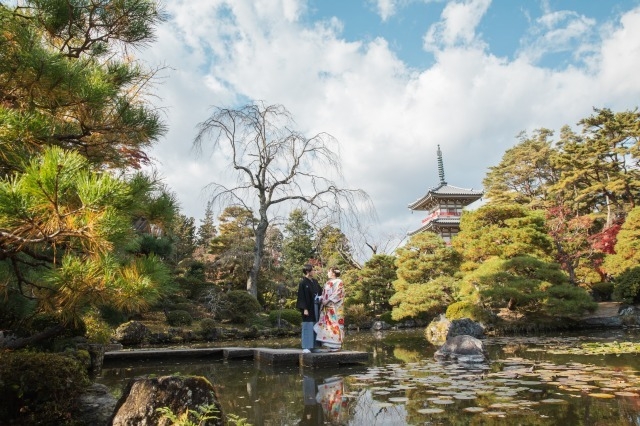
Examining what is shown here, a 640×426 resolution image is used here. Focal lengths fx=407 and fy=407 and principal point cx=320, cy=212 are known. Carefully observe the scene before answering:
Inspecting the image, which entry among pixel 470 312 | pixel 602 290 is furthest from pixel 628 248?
pixel 470 312

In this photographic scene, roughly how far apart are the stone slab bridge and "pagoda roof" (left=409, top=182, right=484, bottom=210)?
2265 cm

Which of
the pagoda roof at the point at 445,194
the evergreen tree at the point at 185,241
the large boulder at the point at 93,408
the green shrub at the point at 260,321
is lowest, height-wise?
the large boulder at the point at 93,408

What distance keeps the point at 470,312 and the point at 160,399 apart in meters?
11.3

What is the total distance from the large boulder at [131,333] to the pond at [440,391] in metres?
4.87

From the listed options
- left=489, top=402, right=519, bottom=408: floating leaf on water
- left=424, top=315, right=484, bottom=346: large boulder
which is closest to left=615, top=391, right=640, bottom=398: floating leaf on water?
left=489, top=402, right=519, bottom=408: floating leaf on water

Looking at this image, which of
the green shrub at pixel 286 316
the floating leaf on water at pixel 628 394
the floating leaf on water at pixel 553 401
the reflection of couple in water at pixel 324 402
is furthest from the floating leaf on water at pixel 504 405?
the green shrub at pixel 286 316

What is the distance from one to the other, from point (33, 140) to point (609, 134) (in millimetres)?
26909

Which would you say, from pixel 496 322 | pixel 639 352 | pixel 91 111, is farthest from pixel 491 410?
pixel 496 322

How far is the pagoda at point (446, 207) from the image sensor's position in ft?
88.7

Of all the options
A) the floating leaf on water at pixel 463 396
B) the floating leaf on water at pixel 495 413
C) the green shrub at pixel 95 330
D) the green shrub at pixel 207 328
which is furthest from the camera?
the green shrub at pixel 207 328

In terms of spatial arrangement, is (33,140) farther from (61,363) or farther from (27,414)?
(27,414)

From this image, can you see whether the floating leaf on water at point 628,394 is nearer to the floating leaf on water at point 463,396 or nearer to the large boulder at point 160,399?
the floating leaf on water at point 463,396

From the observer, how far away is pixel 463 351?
5.70 meters

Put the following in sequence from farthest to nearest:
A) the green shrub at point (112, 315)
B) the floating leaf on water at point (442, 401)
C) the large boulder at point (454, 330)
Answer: the large boulder at point (454, 330)
the green shrub at point (112, 315)
the floating leaf on water at point (442, 401)
